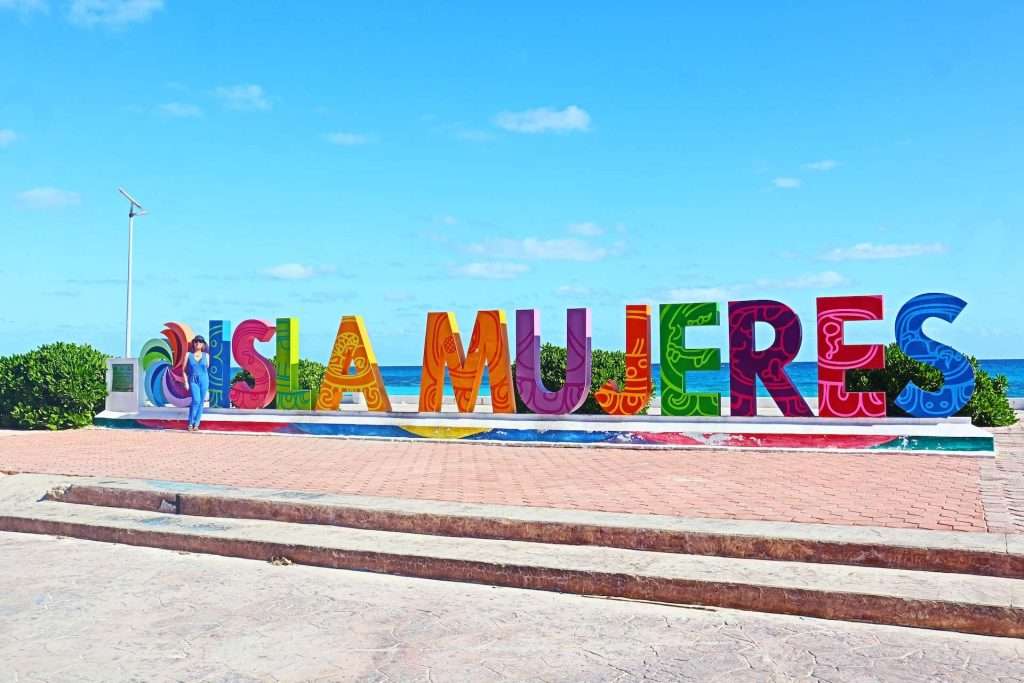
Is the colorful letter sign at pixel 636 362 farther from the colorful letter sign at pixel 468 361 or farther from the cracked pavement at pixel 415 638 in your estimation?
the cracked pavement at pixel 415 638

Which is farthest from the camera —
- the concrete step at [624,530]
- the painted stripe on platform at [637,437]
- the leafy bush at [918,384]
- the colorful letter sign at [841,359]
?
the leafy bush at [918,384]

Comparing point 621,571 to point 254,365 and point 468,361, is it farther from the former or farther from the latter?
point 254,365

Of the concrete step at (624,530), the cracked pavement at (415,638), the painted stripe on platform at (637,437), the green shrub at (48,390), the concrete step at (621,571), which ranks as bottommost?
the cracked pavement at (415,638)

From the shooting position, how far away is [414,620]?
5.75 meters

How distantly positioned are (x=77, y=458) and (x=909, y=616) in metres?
12.3

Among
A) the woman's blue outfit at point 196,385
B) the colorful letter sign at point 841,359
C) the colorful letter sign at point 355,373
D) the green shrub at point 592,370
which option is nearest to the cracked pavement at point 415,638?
the colorful letter sign at point 841,359

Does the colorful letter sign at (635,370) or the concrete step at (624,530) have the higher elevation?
the colorful letter sign at (635,370)

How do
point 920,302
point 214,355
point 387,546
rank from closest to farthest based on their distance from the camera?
1. point 387,546
2. point 920,302
3. point 214,355

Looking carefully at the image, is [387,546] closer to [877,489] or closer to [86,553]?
[86,553]

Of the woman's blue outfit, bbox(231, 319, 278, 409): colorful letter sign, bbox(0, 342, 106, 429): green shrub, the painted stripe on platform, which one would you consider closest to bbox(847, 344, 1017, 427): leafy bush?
the painted stripe on platform

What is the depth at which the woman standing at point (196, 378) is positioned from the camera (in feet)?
59.9

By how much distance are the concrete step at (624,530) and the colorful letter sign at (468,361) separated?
7.20m

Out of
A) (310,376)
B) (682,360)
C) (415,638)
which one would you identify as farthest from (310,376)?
(415,638)

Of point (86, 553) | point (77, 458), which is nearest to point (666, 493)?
point (86, 553)
